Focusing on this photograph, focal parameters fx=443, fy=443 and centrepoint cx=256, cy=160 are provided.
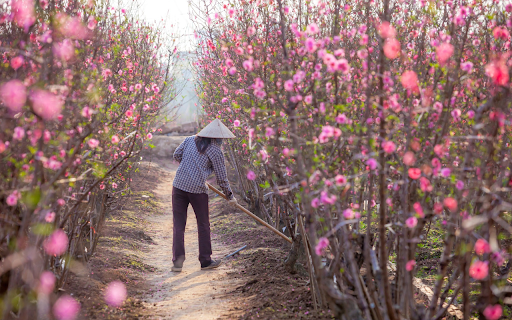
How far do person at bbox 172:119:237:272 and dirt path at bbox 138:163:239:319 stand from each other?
334 millimetres

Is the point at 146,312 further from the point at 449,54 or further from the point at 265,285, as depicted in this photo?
the point at 449,54

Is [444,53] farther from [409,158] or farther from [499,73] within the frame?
[409,158]

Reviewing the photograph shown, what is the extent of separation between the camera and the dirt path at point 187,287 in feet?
16.2

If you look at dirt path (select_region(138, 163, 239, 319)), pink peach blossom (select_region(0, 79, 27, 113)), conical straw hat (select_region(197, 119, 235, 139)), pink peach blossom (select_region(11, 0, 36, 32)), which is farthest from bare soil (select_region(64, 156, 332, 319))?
pink peach blossom (select_region(11, 0, 36, 32))

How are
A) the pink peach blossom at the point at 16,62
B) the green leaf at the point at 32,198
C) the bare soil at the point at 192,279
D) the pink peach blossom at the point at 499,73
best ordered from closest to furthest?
the pink peach blossom at the point at 499,73, the green leaf at the point at 32,198, the pink peach blossom at the point at 16,62, the bare soil at the point at 192,279

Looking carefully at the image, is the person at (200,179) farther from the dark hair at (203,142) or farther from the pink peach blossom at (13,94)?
the pink peach blossom at (13,94)

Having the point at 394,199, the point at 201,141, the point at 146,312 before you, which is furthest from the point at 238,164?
the point at 394,199

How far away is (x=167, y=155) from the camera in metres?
27.5

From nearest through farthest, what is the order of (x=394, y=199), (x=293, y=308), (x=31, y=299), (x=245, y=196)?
(x=31, y=299)
(x=394, y=199)
(x=293, y=308)
(x=245, y=196)

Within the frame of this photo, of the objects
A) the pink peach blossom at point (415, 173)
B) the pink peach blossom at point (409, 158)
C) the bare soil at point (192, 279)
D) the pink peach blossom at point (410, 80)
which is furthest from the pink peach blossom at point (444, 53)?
the bare soil at point (192, 279)

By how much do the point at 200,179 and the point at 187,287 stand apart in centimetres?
158

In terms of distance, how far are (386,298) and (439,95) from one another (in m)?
1.48

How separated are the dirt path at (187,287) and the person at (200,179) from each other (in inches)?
13.1

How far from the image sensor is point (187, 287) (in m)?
5.96
